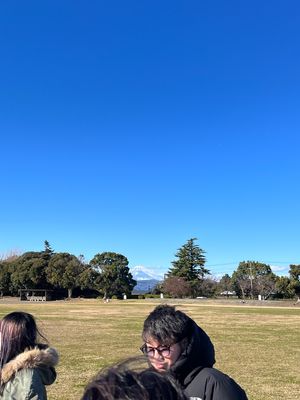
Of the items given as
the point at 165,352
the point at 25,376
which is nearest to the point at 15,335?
the point at 25,376

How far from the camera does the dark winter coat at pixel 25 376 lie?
2.84m

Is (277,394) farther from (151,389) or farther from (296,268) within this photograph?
(296,268)

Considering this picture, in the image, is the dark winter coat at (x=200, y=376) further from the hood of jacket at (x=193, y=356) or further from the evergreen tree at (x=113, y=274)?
the evergreen tree at (x=113, y=274)

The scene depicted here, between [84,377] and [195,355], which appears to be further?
[84,377]

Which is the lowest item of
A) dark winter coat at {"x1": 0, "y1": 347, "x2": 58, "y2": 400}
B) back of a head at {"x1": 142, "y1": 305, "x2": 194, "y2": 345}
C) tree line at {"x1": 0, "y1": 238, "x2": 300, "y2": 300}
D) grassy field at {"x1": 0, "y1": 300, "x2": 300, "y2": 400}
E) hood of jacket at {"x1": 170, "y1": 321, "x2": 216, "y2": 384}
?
grassy field at {"x1": 0, "y1": 300, "x2": 300, "y2": 400}

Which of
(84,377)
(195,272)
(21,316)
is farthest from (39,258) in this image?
(21,316)

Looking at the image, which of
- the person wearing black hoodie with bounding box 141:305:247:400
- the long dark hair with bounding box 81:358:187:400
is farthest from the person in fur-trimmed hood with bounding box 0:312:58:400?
the long dark hair with bounding box 81:358:187:400

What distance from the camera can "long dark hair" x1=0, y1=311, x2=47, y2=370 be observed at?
2.87 metres

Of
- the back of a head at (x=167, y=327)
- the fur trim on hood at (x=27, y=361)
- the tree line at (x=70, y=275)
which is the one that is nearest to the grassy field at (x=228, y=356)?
the fur trim on hood at (x=27, y=361)

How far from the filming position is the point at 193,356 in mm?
2355

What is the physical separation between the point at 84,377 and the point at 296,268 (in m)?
64.6

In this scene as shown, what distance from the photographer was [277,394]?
8.83 meters

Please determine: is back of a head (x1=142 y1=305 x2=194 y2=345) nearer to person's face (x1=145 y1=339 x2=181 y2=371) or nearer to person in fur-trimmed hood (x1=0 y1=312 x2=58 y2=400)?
person's face (x1=145 y1=339 x2=181 y2=371)

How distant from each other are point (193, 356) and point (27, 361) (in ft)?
3.69
